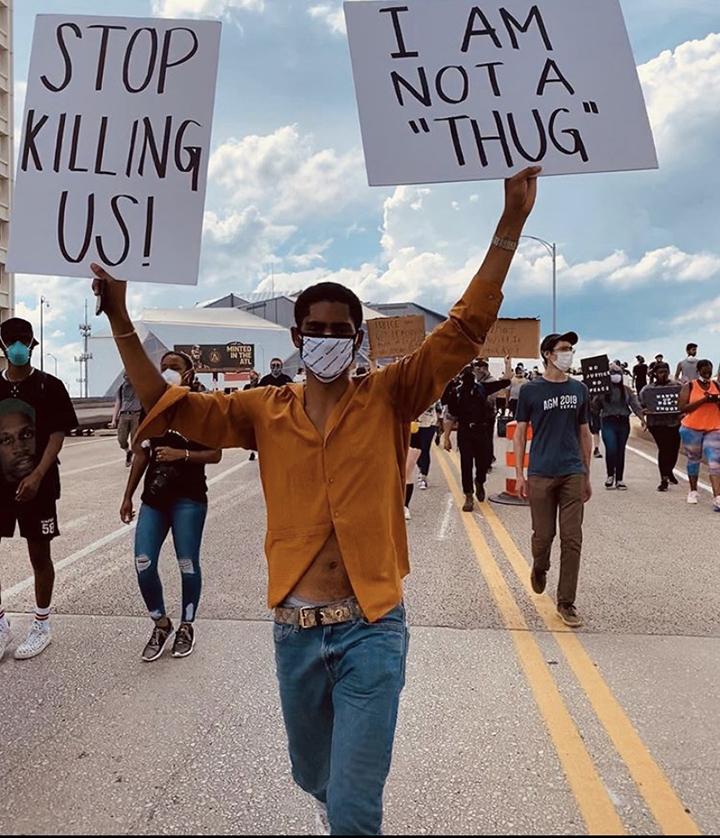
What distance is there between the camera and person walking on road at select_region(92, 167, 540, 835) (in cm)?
207

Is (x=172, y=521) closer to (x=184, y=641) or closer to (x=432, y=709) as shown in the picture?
(x=184, y=641)

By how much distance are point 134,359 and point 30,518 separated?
2.69 metres

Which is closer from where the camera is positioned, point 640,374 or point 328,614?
point 328,614

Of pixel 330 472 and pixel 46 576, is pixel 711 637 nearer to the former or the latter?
pixel 330 472

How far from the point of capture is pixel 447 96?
2.79 metres

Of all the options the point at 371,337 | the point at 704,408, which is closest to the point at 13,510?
the point at 371,337

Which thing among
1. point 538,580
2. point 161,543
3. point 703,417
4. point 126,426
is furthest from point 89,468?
point 538,580

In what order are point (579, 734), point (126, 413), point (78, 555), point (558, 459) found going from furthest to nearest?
point (126, 413) → point (78, 555) → point (558, 459) → point (579, 734)

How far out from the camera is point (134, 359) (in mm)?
2238

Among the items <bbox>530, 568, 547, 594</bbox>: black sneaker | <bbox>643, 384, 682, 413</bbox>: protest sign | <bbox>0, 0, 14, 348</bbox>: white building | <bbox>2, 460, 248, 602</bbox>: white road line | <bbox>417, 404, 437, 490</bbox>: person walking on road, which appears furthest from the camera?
<bbox>0, 0, 14, 348</bbox>: white building

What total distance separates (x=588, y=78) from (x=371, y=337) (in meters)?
9.20

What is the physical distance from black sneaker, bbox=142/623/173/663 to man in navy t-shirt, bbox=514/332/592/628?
8.75 feet

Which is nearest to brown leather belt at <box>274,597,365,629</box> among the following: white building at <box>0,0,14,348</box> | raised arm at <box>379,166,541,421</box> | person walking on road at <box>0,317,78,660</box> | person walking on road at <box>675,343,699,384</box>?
raised arm at <box>379,166,541,421</box>

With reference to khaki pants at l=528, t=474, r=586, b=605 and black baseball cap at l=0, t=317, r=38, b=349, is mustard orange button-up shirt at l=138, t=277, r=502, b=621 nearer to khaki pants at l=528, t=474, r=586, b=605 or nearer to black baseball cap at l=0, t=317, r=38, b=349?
black baseball cap at l=0, t=317, r=38, b=349
